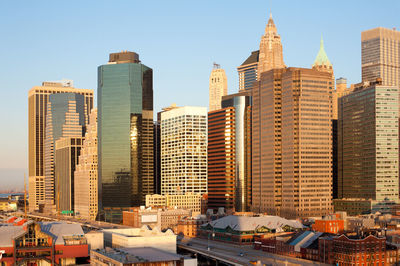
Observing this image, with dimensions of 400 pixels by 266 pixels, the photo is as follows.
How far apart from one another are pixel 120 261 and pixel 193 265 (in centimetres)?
2509

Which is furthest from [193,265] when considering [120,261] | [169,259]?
[120,261]

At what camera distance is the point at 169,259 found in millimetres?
183500

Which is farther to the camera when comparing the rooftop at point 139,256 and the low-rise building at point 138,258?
the rooftop at point 139,256

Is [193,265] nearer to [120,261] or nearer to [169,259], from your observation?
[169,259]

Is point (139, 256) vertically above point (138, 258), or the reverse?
point (138, 258)

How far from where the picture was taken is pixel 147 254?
19262 centimetres

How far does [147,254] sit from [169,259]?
1158 centimetres

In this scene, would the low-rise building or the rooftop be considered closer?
the low-rise building

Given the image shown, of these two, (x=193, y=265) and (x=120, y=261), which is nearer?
(x=120, y=261)

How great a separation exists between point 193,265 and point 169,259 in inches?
455

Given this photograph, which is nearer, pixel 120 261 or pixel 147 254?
pixel 120 261

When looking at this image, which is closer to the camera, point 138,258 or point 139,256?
point 138,258

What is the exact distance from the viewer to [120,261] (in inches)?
7008
